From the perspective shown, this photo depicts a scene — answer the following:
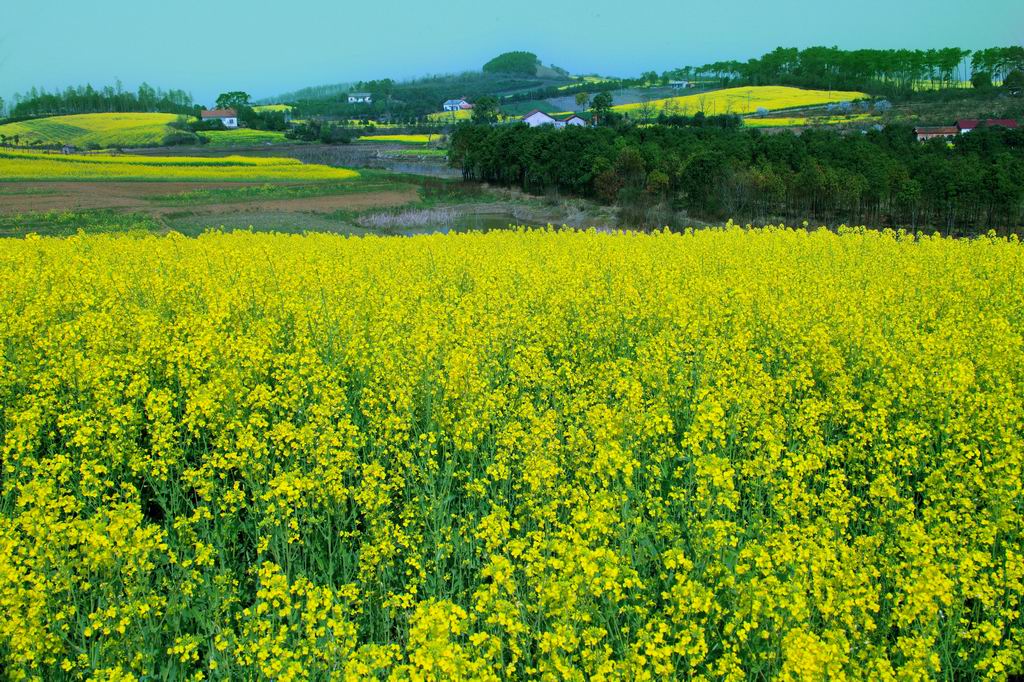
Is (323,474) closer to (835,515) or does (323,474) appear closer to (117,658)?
(117,658)

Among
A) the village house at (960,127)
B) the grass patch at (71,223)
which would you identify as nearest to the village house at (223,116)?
the grass patch at (71,223)

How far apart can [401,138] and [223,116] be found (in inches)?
1983

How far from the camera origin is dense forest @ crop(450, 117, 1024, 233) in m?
43.8

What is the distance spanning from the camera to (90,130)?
387 ft

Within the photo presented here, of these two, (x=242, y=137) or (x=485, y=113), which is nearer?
(x=242, y=137)

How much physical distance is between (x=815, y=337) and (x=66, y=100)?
196m

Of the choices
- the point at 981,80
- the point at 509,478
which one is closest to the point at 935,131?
the point at 981,80

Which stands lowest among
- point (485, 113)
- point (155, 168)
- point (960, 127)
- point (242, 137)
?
point (155, 168)

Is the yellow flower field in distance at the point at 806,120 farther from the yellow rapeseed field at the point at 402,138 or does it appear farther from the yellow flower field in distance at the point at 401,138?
the yellow rapeseed field at the point at 402,138

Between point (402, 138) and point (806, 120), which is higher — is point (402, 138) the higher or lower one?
the higher one

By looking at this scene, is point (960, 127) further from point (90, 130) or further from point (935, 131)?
point (90, 130)

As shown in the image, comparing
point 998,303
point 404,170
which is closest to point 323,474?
point 998,303

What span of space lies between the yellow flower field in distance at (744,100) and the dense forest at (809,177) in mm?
68970

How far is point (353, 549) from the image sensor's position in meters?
7.00
